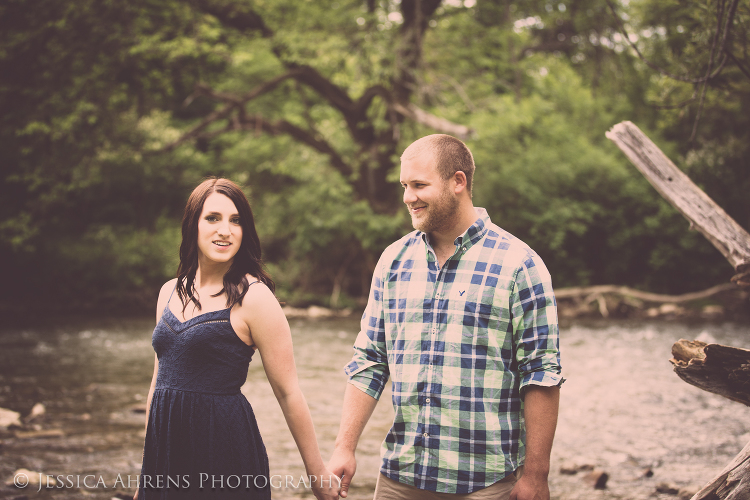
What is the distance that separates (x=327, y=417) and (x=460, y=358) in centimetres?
538

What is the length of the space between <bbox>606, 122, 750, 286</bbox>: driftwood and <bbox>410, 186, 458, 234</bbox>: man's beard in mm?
2413

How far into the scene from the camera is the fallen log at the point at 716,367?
3.38 m

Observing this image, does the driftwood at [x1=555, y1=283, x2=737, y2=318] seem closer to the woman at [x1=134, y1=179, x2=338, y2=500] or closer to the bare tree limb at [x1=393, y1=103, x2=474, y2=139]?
the bare tree limb at [x1=393, y1=103, x2=474, y2=139]

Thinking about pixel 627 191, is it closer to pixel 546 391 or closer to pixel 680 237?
pixel 680 237

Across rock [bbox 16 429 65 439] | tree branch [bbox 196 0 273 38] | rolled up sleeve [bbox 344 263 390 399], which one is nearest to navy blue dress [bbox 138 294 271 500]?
rolled up sleeve [bbox 344 263 390 399]

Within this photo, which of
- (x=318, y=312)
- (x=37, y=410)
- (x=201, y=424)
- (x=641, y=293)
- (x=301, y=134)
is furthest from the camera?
(x=301, y=134)

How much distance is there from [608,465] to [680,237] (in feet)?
56.3

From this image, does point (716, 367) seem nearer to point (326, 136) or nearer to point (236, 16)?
point (236, 16)

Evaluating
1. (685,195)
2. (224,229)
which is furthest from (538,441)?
(685,195)

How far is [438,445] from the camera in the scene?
8.54ft

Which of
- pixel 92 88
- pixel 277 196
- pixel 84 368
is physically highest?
pixel 92 88

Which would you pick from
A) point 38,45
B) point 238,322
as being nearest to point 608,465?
point 238,322

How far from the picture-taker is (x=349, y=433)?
2.79 m

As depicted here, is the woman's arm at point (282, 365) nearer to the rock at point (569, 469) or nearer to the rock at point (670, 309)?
the rock at point (569, 469)
